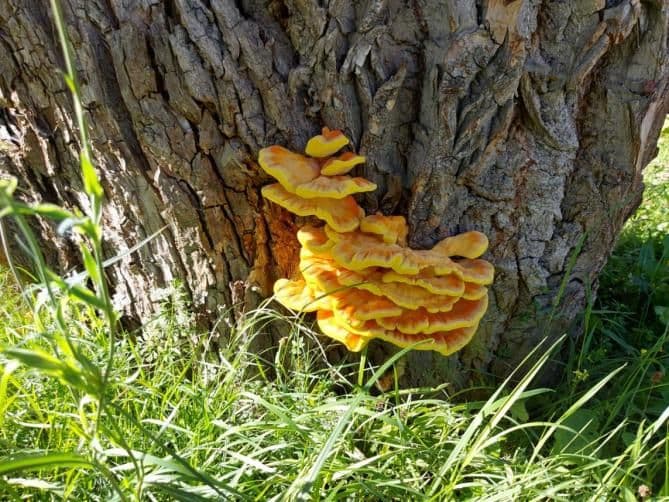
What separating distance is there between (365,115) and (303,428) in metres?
1.21

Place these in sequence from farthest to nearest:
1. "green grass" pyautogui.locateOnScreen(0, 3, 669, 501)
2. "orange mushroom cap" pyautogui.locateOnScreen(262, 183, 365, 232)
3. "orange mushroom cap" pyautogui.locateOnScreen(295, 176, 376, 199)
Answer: "orange mushroom cap" pyautogui.locateOnScreen(262, 183, 365, 232), "orange mushroom cap" pyautogui.locateOnScreen(295, 176, 376, 199), "green grass" pyautogui.locateOnScreen(0, 3, 669, 501)

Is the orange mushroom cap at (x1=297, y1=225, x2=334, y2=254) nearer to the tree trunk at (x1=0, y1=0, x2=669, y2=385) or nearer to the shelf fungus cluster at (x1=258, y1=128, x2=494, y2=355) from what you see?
the shelf fungus cluster at (x1=258, y1=128, x2=494, y2=355)

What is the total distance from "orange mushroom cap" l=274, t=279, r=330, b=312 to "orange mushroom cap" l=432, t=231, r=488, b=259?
0.52m

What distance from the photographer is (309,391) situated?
256cm

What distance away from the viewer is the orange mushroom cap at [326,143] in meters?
2.08

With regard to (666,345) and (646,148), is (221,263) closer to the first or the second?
(646,148)

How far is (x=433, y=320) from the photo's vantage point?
2107 mm

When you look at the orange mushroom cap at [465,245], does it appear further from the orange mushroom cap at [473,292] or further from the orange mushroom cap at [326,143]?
the orange mushroom cap at [326,143]

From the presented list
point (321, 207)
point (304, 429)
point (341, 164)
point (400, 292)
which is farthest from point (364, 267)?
point (304, 429)

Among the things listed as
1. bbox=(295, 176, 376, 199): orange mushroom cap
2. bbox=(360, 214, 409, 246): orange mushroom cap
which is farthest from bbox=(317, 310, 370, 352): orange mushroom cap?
bbox=(295, 176, 376, 199): orange mushroom cap

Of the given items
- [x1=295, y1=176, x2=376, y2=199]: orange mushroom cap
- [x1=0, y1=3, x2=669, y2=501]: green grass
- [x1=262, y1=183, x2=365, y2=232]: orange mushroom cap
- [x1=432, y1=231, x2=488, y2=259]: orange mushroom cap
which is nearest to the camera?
[x1=0, y1=3, x2=669, y2=501]: green grass

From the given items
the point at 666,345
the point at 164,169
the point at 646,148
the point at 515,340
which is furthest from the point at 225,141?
the point at 666,345

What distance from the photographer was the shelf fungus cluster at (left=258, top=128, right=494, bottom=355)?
2.02m

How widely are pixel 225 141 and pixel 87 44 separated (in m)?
0.60
